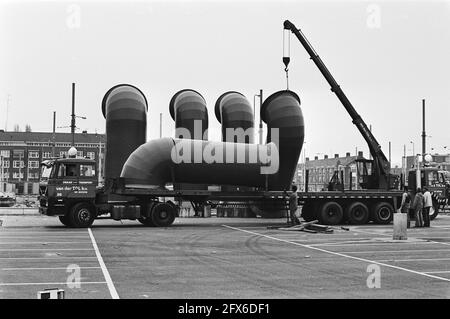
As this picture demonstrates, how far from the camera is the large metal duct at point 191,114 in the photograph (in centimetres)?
3077

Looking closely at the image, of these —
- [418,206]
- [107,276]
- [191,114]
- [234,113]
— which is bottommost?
[107,276]

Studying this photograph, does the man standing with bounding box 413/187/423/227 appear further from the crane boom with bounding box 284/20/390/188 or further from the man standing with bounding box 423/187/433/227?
the crane boom with bounding box 284/20/390/188

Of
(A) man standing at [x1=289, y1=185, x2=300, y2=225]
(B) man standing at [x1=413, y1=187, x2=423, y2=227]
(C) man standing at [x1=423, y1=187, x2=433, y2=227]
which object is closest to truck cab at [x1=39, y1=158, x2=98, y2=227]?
(A) man standing at [x1=289, y1=185, x2=300, y2=225]

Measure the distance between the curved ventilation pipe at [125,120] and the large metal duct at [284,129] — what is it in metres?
6.04

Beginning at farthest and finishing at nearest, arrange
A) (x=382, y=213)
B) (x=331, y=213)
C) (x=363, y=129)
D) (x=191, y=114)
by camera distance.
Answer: (x=191, y=114), (x=363, y=129), (x=382, y=213), (x=331, y=213)

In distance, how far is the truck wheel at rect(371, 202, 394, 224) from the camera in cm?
2872

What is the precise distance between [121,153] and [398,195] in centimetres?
1344

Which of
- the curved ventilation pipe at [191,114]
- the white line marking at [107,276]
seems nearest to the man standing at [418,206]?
the curved ventilation pipe at [191,114]

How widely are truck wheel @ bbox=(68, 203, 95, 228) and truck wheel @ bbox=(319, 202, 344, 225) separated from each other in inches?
412

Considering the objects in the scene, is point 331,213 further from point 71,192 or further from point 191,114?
point 71,192

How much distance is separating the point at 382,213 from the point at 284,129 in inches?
259

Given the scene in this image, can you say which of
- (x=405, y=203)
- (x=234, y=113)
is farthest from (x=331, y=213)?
(x=234, y=113)

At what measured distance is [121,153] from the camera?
2973 cm

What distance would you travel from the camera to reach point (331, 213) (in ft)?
92.5
